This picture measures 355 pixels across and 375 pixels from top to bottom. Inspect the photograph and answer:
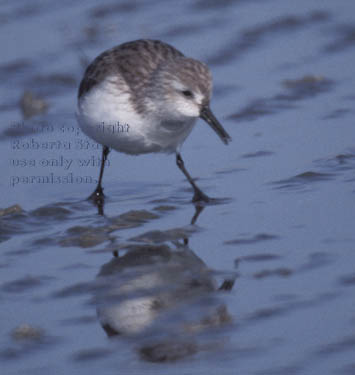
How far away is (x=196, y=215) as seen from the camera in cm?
652

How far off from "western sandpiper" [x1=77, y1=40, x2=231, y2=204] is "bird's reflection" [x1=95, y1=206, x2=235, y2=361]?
3.30 ft

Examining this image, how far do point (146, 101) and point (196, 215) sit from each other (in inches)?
35.2

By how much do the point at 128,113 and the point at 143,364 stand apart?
2.56m

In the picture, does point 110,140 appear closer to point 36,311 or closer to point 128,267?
point 128,267

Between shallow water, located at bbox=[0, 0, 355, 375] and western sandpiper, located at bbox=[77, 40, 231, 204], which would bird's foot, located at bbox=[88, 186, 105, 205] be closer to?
shallow water, located at bbox=[0, 0, 355, 375]

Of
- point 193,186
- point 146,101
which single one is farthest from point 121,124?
point 193,186

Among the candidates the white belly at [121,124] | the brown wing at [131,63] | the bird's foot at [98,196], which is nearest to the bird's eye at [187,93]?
the white belly at [121,124]

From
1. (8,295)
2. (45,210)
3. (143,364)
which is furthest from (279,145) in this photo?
(143,364)

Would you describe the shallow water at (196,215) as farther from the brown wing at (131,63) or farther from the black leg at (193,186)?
the brown wing at (131,63)

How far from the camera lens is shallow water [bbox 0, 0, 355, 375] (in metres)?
4.56

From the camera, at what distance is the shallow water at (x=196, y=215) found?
4562 mm

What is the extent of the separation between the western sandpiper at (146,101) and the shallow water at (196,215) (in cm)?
52

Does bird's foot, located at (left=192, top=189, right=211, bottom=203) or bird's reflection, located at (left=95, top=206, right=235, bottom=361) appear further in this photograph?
bird's foot, located at (left=192, top=189, right=211, bottom=203)

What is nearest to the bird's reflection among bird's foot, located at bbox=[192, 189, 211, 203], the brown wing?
bird's foot, located at bbox=[192, 189, 211, 203]
